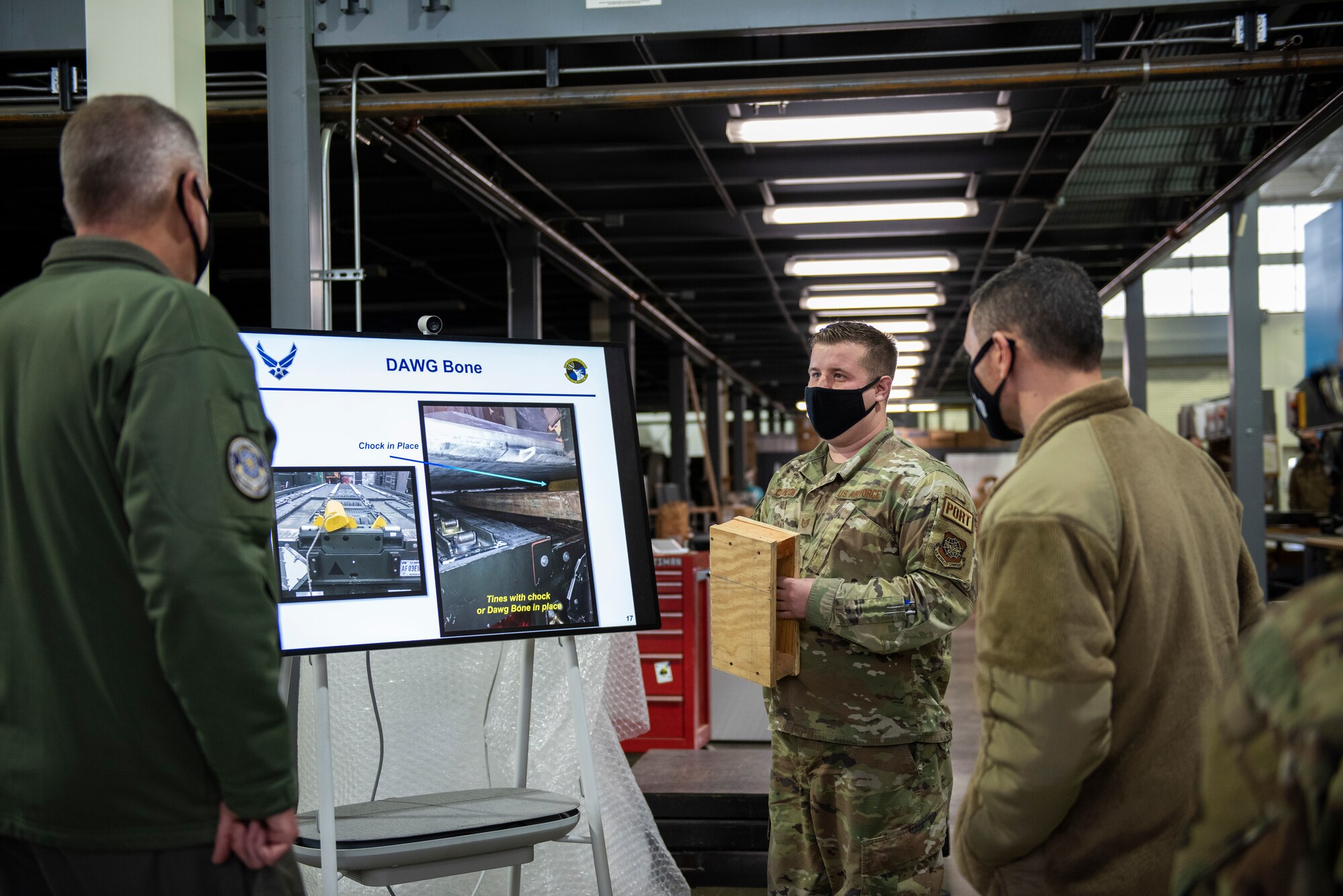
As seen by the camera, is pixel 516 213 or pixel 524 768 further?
pixel 516 213

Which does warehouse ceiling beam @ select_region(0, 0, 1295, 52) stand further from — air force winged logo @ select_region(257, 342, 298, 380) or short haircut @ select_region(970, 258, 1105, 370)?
short haircut @ select_region(970, 258, 1105, 370)

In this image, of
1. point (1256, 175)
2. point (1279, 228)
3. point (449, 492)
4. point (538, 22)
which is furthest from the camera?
point (1279, 228)

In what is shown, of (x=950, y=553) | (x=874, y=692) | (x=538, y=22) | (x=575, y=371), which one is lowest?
(x=874, y=692)

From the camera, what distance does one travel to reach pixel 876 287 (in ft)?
38.4

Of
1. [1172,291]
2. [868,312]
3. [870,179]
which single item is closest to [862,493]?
[870,179]

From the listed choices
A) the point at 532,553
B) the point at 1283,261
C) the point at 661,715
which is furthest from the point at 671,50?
the point at 1283,261

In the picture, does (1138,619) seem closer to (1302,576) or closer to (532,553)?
(532,553)

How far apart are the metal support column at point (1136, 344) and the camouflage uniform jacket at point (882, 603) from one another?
8138 mm

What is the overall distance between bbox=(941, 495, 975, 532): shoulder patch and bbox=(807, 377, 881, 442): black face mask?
0.36m

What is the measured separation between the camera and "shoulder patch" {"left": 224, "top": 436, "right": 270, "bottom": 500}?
1544 millimetres

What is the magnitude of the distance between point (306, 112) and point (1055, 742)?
3.84 meters

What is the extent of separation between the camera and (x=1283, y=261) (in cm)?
2245

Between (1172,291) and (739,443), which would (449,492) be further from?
(1172,291)

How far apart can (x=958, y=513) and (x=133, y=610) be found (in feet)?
6.41
